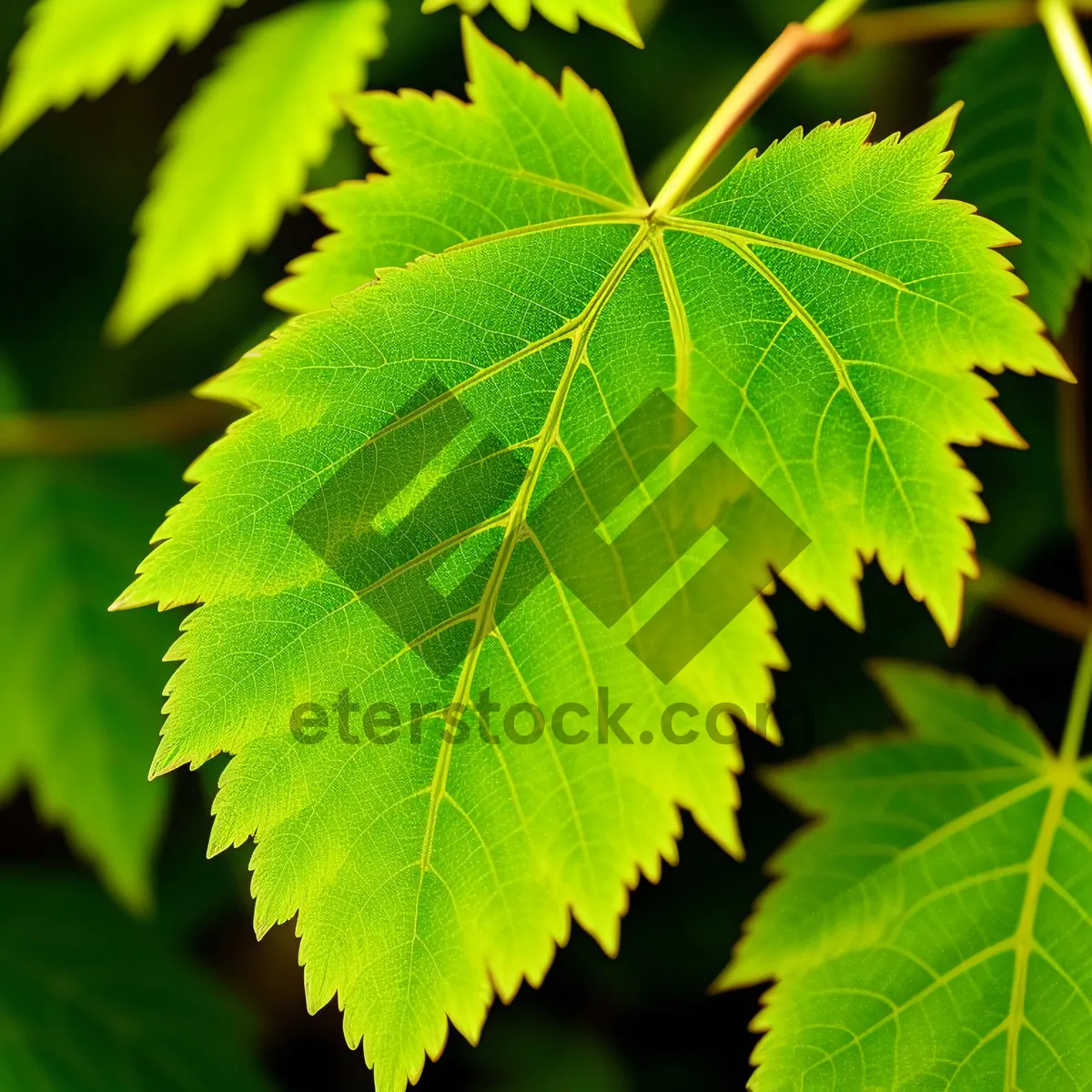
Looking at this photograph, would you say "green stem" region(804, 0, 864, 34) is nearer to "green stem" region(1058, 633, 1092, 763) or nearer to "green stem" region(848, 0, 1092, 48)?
"green stem" region(848, 0, 1092, 48)

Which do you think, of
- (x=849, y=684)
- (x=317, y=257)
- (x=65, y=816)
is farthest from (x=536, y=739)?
(x=65, y=816)

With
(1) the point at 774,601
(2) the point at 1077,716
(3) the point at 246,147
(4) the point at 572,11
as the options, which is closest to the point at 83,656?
(3) the point at 246,147

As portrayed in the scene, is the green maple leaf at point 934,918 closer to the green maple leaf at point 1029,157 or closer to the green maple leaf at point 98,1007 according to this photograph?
the green maple leaf at point 1029,157

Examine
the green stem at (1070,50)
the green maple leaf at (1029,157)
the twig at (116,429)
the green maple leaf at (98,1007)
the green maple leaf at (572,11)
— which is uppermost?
the green maple leaf at (572,11)

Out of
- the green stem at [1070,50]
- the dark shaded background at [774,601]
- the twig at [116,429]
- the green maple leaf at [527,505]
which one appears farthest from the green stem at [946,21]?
the twig at [116,429]

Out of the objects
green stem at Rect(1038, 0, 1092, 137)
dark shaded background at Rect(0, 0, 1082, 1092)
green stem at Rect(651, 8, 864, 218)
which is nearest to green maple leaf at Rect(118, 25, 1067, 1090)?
green stem at Rect(651, 8, 864, 218)

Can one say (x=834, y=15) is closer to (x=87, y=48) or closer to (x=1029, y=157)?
(x=1029, y=157)
